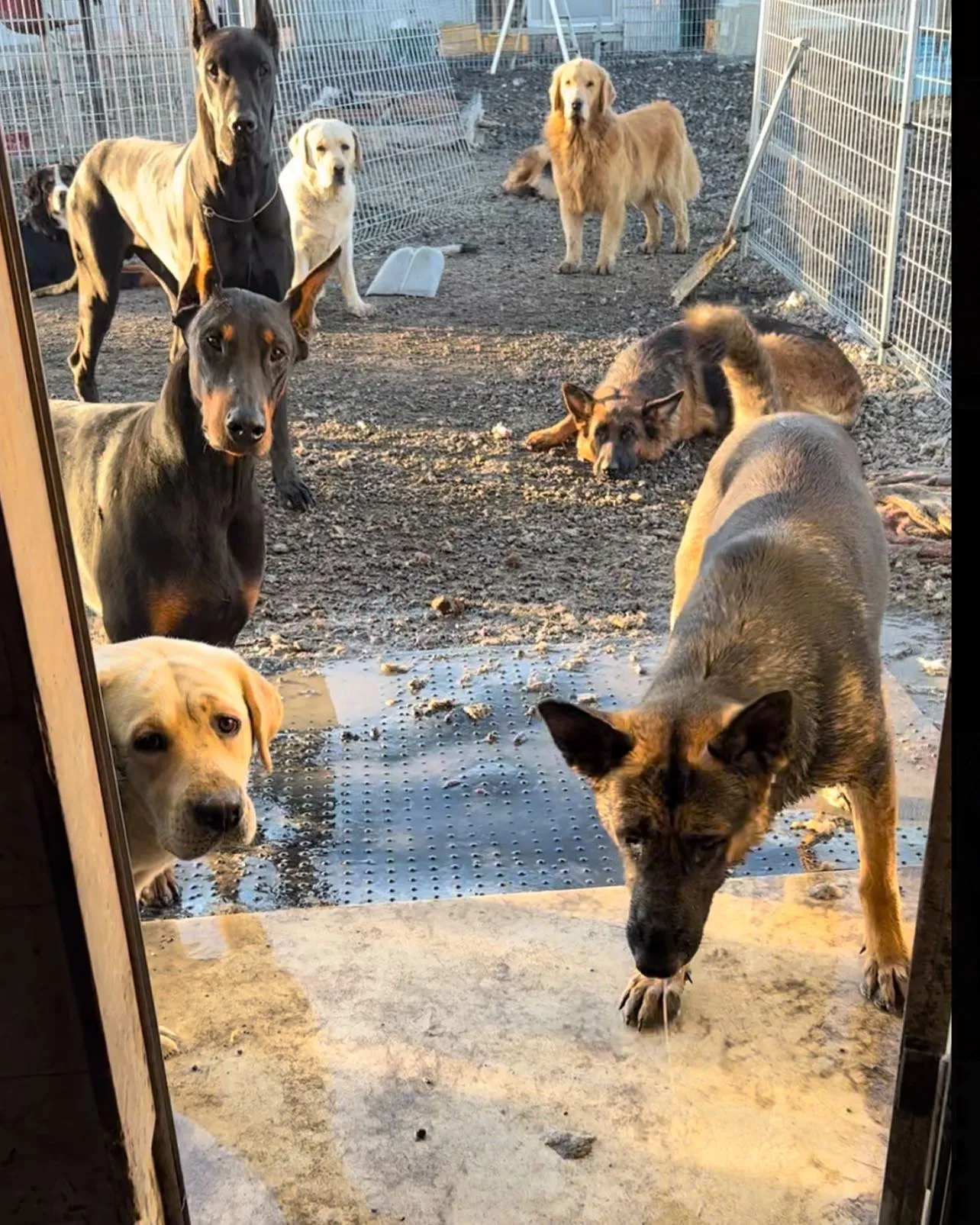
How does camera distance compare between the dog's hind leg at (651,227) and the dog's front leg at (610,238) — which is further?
the dog's hind leg at (651,227)

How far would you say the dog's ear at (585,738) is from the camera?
52.1 inches

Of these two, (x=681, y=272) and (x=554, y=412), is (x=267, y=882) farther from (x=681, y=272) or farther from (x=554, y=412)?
(x=681, y=272)

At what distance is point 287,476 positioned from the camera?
11.3 ft

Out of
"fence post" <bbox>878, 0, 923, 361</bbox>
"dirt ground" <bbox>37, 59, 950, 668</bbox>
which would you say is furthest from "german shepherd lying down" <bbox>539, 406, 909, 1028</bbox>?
"fence post" <bbox>878, 0, 923, 361</bbox>

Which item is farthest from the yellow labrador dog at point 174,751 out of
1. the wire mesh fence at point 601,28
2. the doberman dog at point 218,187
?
the wire mesh fence at point 601,28

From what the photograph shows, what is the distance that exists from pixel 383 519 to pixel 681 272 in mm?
2915

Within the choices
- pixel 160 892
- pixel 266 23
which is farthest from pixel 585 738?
pixel 266 23

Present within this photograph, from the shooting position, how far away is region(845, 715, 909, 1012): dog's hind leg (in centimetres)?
152

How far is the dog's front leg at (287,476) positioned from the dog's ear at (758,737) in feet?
7.53

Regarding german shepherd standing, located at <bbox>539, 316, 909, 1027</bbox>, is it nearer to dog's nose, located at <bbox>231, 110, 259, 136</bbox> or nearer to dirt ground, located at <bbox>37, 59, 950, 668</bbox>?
dirt ground, located at <bbox>37, 59, 950, 668</bbox>

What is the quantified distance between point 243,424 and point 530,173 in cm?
527

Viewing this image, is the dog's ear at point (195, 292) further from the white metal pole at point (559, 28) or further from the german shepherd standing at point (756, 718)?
the white metal pole at point (559, 28)

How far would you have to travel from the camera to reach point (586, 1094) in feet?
4.45

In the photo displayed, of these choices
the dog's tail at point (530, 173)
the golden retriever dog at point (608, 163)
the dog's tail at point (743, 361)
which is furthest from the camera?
the dog's tail at point (530, 173)
